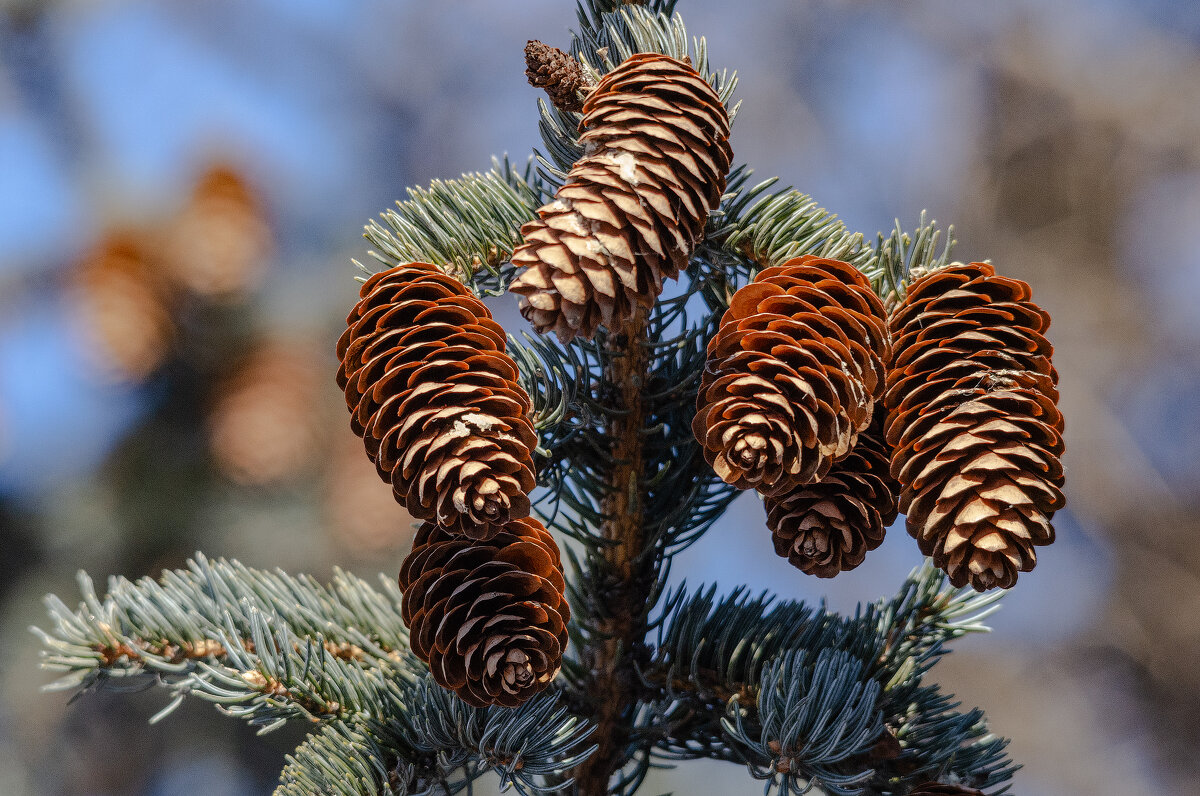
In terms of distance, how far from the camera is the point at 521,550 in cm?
65

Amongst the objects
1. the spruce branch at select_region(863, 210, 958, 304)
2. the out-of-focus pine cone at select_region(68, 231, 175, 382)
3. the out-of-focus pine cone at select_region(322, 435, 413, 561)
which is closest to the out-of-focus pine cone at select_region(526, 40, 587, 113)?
the spruce branch at select_region(863, 210, 958, 304)

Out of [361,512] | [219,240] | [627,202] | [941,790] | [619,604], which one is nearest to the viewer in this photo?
[627,202]

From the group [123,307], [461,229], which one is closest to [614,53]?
[461,229]

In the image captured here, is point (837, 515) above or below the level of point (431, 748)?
above

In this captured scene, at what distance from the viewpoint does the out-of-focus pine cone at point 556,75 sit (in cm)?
69

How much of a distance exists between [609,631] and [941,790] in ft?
0.95

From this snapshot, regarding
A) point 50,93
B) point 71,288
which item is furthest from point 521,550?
point 50,93

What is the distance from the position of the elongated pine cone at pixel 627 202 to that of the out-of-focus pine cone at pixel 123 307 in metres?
1.49

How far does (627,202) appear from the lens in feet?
1.98

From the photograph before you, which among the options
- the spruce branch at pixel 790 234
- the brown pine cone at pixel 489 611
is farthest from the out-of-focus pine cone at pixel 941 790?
the spruce branch at pixel 790 234

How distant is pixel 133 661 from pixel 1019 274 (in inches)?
151

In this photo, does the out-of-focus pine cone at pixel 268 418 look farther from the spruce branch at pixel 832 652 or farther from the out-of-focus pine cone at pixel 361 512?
the spruce branch at pixel 832 652

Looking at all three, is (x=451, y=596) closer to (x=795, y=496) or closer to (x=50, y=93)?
(x=795, y=496)

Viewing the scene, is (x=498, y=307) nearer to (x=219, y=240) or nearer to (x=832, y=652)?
(x=219, y=240)
